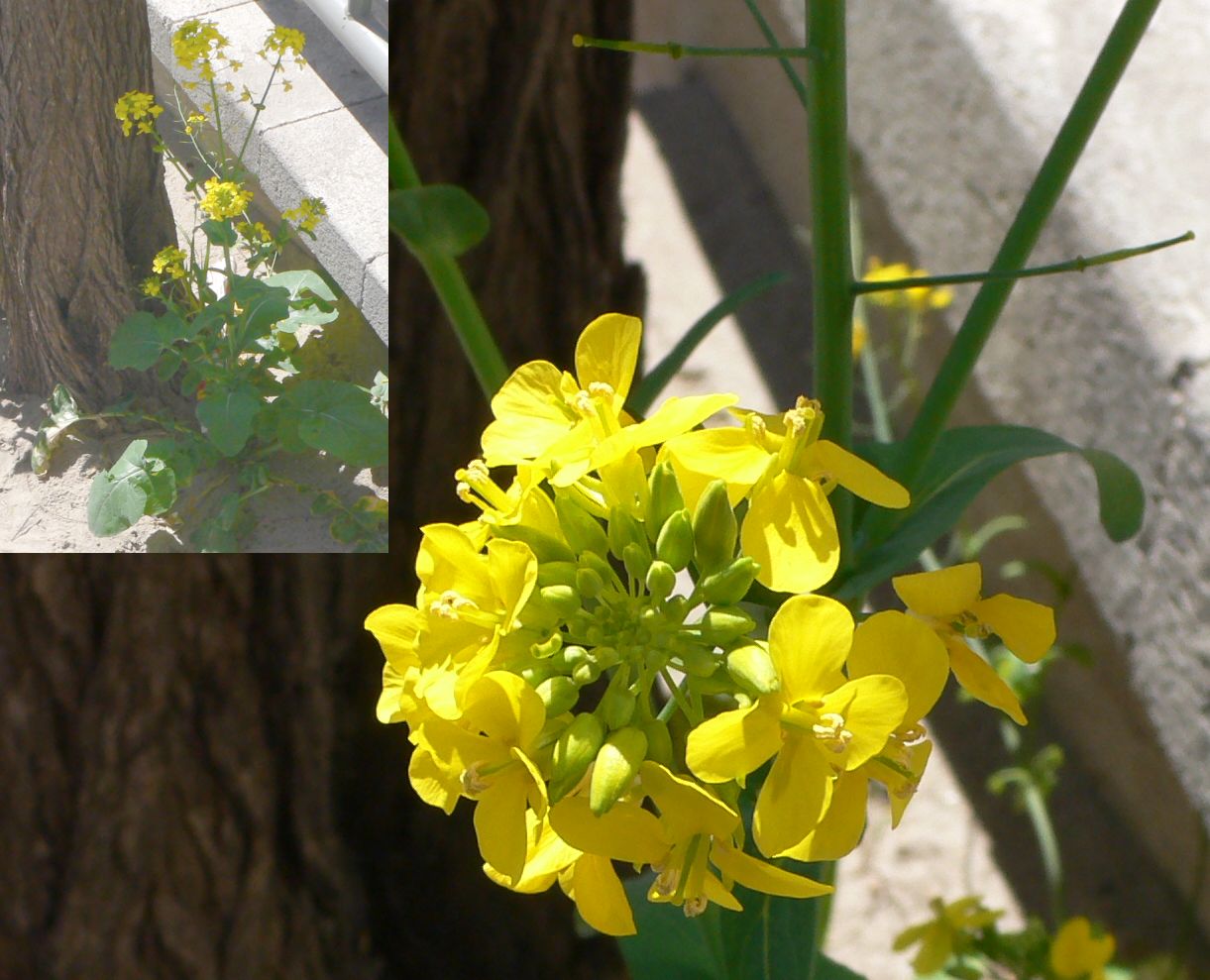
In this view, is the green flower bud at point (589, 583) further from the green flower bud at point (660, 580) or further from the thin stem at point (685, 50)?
the thin stem at point (685, 50)

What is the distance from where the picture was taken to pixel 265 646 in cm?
81

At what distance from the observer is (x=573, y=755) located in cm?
33

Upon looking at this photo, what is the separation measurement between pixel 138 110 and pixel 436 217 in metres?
0.11

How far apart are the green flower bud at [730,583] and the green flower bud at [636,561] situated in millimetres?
21

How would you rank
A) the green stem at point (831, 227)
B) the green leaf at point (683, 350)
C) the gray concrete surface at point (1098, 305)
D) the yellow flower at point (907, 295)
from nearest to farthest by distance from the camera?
1. the green stem at point (831, 227)
2. the green leaf at point (683, 350)
3. the gray concrete surface at point (1098, 305)
4. the yellow flower at point (907, 295)

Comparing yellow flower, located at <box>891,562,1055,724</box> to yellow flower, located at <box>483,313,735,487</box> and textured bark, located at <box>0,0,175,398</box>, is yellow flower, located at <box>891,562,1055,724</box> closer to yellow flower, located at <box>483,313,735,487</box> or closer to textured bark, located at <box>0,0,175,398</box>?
yellow flower, located at <box>483,313,735,487</box>

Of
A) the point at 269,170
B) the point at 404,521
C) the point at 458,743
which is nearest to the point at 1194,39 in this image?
the point at 404,521

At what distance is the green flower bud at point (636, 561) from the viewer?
363 mm

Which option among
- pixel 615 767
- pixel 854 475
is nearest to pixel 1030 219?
pixel 854 475

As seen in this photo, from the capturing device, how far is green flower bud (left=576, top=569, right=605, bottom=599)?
358mm

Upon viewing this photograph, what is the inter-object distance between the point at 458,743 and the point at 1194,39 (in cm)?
93

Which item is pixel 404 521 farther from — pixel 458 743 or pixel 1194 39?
pixel 1194 39

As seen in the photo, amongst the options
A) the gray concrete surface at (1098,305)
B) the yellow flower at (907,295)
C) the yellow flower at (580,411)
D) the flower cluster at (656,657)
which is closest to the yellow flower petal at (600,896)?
the flower cluster at (656,657)

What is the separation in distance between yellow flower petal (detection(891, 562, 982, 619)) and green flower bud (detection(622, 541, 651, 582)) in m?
0.07
